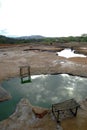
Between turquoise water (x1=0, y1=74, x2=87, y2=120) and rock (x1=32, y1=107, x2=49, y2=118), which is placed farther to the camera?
turquoise water (x1=0, y1=74, x2=87, y2=120)

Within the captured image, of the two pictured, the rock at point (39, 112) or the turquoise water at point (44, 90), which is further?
the turquoise water at point (44, 90)

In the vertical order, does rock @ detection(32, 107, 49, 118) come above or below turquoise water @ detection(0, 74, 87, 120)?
above

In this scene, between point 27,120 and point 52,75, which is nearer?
point 27,120

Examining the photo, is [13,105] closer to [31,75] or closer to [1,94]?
[1,94]

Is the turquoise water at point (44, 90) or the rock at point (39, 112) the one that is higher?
the rock at point (39, 112)

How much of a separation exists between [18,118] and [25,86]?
255 inches

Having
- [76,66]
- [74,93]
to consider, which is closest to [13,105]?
[74,93]

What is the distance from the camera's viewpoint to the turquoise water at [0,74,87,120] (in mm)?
13141

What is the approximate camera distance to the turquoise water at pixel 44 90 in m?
13.1

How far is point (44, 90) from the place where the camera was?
1584 cm

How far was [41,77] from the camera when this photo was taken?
62.8 ft

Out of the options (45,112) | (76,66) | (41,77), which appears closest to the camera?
(45,112)

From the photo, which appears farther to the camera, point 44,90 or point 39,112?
point 44,90

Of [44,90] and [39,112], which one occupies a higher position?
[39,112]
